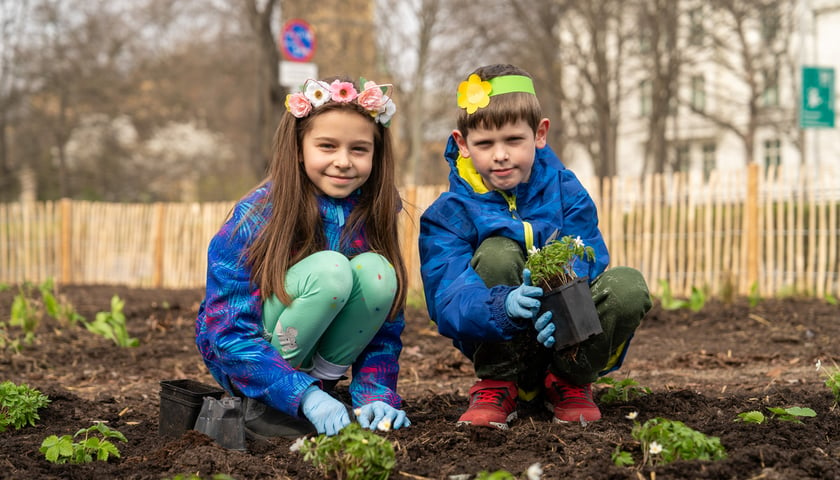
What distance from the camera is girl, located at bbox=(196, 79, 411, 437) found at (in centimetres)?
248

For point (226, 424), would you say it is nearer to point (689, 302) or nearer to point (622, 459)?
point (622, 459)

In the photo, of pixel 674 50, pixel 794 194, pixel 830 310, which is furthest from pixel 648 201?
pixel 674 50

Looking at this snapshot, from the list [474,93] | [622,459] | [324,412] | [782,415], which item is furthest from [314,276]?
[782,415]

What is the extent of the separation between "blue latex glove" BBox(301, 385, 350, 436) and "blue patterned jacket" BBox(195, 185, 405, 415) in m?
0.04

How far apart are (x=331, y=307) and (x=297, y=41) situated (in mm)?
7224

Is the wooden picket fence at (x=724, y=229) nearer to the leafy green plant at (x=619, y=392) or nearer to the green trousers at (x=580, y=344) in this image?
the leafy green plant at (x=619, y=392)

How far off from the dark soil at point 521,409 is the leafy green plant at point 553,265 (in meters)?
0.44

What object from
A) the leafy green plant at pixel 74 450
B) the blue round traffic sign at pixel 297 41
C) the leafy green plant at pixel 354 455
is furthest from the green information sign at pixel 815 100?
the leafy green plant at pixel 74 450

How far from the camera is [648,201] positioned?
8352 mm

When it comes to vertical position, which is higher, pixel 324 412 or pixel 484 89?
pixel 484 89

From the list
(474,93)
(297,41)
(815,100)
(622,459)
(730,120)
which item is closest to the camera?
(622,459)

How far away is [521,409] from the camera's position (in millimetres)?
2873

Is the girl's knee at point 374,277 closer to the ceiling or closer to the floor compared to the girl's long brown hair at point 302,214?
closer to the floor

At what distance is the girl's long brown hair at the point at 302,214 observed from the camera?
2545 millimetres
